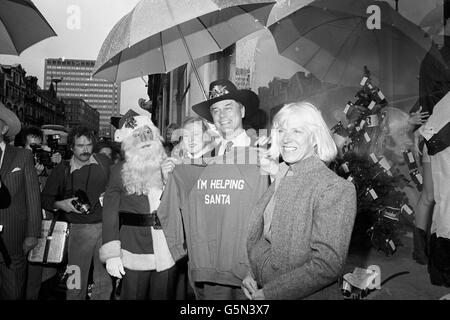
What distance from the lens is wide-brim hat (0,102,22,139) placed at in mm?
3107

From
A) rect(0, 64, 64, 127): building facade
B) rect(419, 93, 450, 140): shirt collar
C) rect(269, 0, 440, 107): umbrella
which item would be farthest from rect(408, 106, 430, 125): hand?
rect(0, 64, 64, 127): building facade

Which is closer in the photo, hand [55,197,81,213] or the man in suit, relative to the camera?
the man in suit

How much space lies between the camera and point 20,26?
134 inches

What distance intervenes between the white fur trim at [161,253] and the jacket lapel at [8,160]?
4.47 ft

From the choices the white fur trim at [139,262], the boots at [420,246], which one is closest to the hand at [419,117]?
the boots at [420,246]

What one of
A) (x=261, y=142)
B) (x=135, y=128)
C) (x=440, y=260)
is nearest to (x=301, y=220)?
(x=261, y=142)

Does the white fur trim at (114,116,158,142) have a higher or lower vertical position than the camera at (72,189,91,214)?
higher

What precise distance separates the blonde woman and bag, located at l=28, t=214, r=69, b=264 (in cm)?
239

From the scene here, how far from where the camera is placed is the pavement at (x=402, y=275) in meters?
3.32

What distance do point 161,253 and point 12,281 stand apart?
4.29 ft

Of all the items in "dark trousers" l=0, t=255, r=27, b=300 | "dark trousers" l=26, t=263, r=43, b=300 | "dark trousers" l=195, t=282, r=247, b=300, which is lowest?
"dark trousers" l=26, t=263, r=43, b=300

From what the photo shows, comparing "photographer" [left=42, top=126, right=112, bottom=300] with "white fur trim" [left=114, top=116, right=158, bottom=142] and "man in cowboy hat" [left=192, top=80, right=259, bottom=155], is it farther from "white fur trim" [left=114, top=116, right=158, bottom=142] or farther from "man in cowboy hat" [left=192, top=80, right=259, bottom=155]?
"man in cowboy hat" [left=192, top=80, right=259, bottom=155]

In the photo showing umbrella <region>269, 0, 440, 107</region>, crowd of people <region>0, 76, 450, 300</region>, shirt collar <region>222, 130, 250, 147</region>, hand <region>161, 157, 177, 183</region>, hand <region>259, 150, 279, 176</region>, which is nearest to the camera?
crowd of people <region>0, 76, 450, 300</region>

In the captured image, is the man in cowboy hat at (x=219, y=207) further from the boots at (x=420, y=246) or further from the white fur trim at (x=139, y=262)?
the boots at (x=420, y=246)
